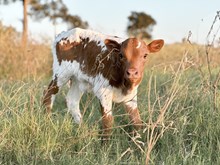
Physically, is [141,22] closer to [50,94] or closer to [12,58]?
[12,58]

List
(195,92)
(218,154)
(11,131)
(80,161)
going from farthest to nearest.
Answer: (195,92), (11,131), (218,154), (80,161)

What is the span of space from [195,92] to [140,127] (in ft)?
4.23

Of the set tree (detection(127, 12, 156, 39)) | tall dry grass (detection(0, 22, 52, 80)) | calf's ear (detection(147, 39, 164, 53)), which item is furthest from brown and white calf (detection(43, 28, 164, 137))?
tree (detection(127, 12, 156, 39))

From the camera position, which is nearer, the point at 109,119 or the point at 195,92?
the point at 109,119

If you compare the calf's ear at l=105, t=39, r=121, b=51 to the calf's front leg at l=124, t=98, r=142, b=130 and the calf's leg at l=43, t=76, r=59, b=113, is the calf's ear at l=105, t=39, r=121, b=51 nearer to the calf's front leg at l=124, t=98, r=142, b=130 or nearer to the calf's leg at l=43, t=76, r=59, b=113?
the calf's front leg at l=124, t=98, r=142, b=130

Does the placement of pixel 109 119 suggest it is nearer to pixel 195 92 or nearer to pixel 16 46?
pixel 195 92

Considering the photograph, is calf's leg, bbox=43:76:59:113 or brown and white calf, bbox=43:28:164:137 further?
calf's leg, bbox=43:76:59:113

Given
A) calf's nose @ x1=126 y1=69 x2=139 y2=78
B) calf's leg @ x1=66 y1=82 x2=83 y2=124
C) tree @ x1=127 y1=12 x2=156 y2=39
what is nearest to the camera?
calf's nose @ x1=126 y1=69 x2=139 y2=78

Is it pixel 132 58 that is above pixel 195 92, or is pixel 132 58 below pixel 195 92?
above

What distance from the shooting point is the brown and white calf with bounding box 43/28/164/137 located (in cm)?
539

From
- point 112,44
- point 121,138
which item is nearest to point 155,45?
point 112,44

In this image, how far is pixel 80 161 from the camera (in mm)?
4203

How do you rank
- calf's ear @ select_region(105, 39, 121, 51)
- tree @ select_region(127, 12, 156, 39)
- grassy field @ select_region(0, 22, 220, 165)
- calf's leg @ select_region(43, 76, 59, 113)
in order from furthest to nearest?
tree @ select_region(127, 12, 156, 39), calf's leg @ select_region(43, 76, 59, 113), calf's ear @ select_region(105, 39, 121, 51), grassy field @ select_region(0, 22, 220, 165)

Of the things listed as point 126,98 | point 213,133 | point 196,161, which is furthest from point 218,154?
point 126,98
